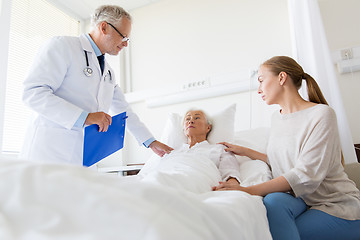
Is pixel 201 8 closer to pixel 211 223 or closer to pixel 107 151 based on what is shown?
pixel 107 151

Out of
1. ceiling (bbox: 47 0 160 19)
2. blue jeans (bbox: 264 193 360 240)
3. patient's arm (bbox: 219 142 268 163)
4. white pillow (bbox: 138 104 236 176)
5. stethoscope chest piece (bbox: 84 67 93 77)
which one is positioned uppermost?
ceiling (bbox: 47 0 160 19)

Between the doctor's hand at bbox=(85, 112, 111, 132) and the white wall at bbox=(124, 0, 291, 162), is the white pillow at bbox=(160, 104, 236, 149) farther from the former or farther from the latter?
the doctor's hand at bbox=(85, 112, 111, 132)

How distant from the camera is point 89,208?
451 millimetres

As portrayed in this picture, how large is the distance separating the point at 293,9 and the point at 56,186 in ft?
6.89

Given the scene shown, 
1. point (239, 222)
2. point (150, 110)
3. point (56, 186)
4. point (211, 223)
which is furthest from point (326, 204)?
point (150, 110)

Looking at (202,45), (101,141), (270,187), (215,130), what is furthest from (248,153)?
(202,45)

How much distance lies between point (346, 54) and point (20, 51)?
9.61 ft

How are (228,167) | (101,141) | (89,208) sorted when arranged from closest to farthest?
1. (89,208)
2. (101,141)
3. (228,167)

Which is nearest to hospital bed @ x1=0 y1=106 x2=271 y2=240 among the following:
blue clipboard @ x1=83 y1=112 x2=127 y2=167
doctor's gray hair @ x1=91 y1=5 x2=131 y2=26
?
blue clipboard @ x1=83 y1=112 x2=127 y2=167

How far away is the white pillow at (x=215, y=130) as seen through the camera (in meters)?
1.94

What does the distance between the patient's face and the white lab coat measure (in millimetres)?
607

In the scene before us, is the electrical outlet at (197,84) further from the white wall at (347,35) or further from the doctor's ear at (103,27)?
the doctor's ear at (103,27)

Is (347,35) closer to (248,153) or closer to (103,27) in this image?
(248,153)

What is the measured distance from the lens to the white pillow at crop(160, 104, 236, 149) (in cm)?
194
